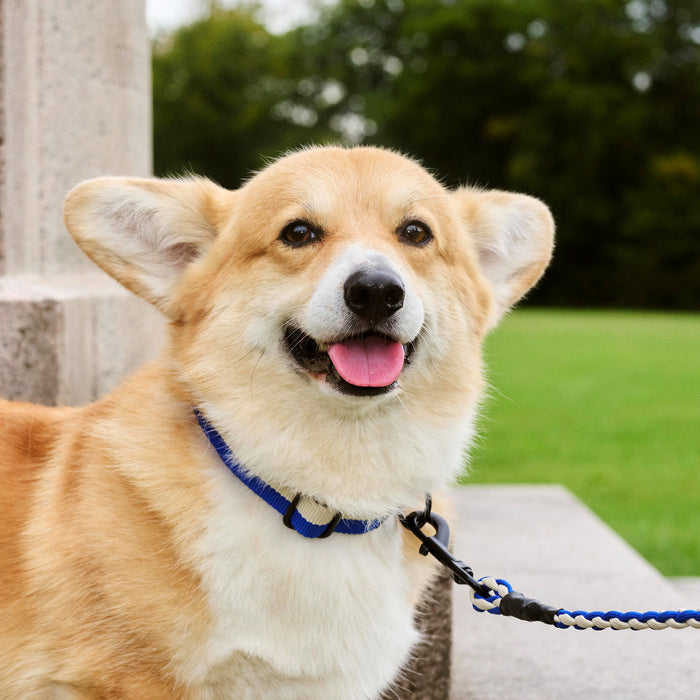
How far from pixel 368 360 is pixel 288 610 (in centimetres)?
63

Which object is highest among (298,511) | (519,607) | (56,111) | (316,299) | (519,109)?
(519,109)

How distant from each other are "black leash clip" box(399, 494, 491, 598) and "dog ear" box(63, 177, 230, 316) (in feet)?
2.88

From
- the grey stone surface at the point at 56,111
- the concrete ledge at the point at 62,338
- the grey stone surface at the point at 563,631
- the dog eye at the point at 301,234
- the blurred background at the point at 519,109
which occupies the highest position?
the blurred background at the point at 519,109

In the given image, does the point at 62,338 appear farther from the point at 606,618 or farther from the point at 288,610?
the point at 606,618

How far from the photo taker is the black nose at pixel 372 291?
2.15 meters

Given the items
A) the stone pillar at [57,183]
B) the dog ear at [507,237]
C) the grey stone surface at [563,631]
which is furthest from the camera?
the stone pillar at [57,183]

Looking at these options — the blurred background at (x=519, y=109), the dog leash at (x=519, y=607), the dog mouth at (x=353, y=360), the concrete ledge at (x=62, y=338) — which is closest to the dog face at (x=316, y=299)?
the dog mouth at (x=353, y=360)

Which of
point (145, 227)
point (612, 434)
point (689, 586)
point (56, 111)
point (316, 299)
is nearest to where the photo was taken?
point (316, 299)

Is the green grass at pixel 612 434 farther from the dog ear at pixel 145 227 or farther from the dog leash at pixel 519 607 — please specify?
the dog ear at pixel 145 227

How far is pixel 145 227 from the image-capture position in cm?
250

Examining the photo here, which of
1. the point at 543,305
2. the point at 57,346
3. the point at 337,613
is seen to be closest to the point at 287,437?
the point at 337,613

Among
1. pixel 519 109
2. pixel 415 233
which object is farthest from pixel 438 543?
pixel 519 109

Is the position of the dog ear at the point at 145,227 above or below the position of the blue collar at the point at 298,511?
above

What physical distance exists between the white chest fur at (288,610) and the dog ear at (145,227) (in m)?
0.62
